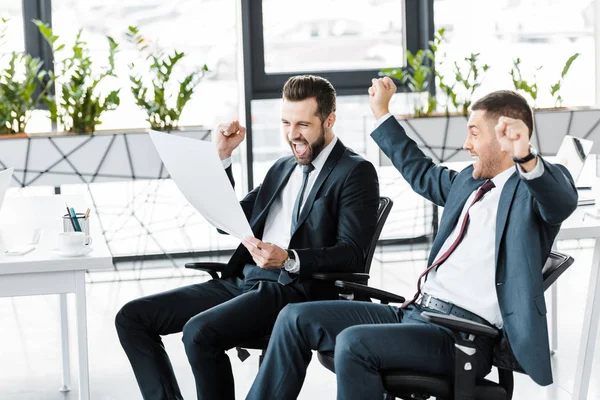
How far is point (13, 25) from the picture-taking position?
18.9 feet

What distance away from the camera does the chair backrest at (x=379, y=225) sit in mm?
2988

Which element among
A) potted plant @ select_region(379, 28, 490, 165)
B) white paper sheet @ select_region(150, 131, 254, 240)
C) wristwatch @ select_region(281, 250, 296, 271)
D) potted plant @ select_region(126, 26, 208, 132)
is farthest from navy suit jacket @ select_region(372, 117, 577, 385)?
potted plant @ select_region(126, 26, 208, 132)

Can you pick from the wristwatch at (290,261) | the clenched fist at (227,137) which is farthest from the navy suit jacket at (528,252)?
the clenched fist at (227,137)

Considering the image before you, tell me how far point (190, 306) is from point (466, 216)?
3.12 ft

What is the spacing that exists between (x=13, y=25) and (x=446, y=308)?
13.7 ft

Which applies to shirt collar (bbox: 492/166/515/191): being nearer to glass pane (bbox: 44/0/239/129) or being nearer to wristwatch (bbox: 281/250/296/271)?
wristwatch (bbox: 281/250/296/271)

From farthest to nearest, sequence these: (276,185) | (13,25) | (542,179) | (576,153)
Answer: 1. (13,25)
2. (576,153)
3. (276,185)
4. (542,179)

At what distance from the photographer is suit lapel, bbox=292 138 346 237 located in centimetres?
298

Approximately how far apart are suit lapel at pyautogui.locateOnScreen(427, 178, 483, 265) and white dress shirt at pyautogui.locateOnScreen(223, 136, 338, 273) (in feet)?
1.76

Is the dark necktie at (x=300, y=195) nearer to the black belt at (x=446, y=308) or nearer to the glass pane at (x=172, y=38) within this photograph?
the black belt at (x=446, y=308)

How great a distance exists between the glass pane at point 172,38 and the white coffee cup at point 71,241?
10.6 feet

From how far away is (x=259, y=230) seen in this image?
315 centimetres

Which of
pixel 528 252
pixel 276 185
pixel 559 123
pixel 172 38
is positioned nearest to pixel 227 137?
pixel 276 185

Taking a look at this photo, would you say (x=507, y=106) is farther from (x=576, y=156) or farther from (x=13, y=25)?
(x=13, y=25)
